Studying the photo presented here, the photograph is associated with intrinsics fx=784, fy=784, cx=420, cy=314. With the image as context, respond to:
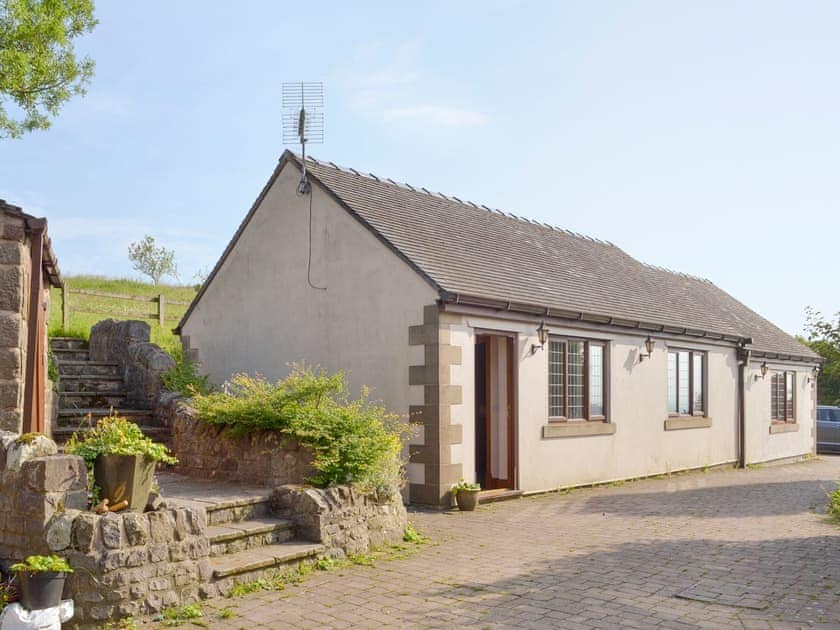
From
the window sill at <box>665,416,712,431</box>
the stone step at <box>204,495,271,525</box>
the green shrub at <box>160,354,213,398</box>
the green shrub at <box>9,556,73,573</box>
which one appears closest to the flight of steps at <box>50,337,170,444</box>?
the green shrub at <box>160,354,213,398</box>

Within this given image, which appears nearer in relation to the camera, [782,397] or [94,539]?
[94,539]

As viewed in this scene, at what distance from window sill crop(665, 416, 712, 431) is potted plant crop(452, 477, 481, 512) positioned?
24.7 ft

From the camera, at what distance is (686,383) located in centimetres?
1911

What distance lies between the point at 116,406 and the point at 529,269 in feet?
26.6

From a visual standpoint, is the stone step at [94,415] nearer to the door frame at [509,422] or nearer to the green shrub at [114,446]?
the green shrub at [114,446]

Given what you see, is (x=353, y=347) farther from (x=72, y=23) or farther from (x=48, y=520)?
(x=72, y=23)

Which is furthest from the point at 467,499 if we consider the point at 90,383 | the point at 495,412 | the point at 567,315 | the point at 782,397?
the point at 782,397

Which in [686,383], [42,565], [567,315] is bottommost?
[42,565]

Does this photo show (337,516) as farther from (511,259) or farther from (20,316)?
(511,259)

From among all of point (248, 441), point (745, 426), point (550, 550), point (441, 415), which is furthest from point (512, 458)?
point (745, 426)

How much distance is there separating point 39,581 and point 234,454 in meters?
4.32

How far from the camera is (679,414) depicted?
18688 millimetres

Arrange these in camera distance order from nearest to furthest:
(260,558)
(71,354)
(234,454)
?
(260,558) < (234,454) < (71,354)

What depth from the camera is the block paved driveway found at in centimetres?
644
